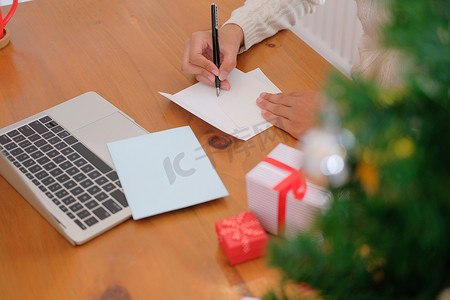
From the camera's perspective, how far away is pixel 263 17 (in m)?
1.30

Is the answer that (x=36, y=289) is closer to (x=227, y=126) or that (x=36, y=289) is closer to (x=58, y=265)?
(x=58, y=265)

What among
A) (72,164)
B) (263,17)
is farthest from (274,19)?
(72,164)

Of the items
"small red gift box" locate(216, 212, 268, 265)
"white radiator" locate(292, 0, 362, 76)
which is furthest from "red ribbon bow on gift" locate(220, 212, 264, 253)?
"white radiator" locate(292, 0, 362, 76)

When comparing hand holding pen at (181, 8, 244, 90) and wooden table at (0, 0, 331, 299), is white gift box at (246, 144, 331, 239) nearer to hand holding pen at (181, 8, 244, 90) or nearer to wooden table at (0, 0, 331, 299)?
wooden table at (0, 0, 331, 299)

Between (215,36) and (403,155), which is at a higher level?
(403,155)

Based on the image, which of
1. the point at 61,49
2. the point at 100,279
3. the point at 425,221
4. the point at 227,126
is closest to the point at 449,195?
the point at 425,221

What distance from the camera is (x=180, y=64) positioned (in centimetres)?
122

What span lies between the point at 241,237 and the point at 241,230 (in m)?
0.01

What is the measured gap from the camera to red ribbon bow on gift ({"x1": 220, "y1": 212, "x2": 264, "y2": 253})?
0.76 meters

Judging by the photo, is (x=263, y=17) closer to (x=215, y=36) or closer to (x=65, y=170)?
(x=215, y=36)

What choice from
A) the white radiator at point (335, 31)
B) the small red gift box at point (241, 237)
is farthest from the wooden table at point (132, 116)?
the white radiator at point (335, 31)

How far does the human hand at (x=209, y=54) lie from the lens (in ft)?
3.70

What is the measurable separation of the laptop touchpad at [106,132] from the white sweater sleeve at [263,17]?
376mm

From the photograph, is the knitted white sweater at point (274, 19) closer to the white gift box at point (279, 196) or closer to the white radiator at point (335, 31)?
the white gift box at point (279, 196)
